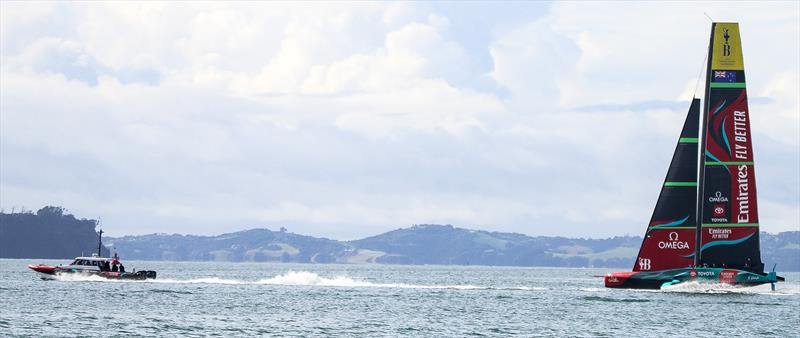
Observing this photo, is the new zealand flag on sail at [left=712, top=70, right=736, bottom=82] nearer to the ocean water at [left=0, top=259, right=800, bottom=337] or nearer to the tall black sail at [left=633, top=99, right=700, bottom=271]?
the tall black sail at [left=633, top=99, right=700, bottom=271]

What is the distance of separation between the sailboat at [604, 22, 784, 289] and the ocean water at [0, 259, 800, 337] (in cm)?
211

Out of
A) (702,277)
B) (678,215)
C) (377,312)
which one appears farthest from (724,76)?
(377,312)

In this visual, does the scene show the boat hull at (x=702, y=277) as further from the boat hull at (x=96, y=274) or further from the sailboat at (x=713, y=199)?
the boat hull at (x=96, y=274)

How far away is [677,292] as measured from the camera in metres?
103

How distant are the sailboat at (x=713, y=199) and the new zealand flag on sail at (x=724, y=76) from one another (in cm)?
7

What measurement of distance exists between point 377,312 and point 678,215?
3106 centimetres

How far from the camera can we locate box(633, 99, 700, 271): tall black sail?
3971 inches

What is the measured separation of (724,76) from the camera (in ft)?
325

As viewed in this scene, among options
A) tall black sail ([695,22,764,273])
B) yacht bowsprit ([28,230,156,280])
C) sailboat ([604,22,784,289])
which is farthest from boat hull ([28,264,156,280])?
tall black sail ([695,22,764,273])

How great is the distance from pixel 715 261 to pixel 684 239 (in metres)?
3.16

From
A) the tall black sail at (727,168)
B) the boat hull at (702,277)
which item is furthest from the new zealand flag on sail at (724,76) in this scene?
the boat hull at (702,277)

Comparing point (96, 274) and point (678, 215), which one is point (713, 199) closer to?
point (678, 215)

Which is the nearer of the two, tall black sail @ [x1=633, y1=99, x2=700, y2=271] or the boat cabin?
tall black sail @ [x1=633, y1=99, x2=700, y2=271]

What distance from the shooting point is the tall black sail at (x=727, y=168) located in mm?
98875
